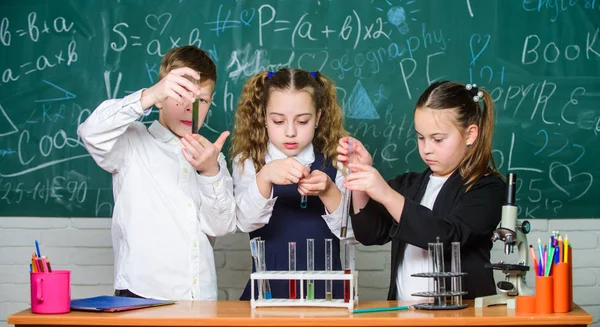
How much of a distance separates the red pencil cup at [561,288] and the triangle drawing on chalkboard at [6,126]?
2.58m

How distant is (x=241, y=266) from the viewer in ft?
12.1

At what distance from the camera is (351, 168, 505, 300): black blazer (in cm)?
221

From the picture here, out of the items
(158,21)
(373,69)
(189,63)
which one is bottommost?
(189,63)

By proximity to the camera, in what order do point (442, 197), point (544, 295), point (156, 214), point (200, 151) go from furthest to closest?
point (156, 214) → point (442, 197) → point (200, 151) → point (544, 295)

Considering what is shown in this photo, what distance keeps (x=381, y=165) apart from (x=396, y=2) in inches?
29.0

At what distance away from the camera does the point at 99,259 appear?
12.1 ft

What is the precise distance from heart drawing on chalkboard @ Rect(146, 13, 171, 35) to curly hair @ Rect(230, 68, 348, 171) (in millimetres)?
955

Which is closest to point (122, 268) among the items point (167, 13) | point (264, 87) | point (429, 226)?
point (264, 87)

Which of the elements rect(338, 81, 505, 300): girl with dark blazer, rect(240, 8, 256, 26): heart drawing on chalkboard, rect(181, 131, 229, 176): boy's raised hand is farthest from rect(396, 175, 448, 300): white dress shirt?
rect(240, 8, 256, 26): heart drawing on chalkboard

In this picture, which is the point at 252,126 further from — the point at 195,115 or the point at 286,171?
the point at 195,115

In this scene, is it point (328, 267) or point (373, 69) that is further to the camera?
point (373, 69)

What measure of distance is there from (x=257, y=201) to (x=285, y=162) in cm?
16

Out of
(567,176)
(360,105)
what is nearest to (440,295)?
(360,105)

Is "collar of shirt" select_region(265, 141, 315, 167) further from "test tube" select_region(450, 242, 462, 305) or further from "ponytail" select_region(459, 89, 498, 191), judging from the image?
"test tube" select_region(450, 242, 462, 305)
